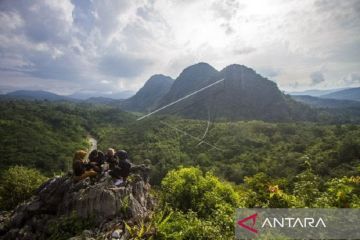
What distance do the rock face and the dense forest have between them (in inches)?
53.9

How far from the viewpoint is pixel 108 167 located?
11.5 meters

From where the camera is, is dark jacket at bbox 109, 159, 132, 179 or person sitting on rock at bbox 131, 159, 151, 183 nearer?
dark jacket at bbox 109, 159, 132, 179

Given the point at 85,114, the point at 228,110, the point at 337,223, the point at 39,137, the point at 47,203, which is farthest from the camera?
the point at 85,114

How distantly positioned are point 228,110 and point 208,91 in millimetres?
31388

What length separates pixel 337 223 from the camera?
6926 mm

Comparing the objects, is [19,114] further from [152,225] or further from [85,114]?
[152,225]

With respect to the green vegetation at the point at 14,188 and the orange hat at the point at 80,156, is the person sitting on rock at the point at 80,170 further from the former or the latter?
the green vegetation at the point at 14,188

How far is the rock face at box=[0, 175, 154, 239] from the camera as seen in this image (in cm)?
941

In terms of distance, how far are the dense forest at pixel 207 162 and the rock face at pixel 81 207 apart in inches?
53.9

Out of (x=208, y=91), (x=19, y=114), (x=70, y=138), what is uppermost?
(x=208, y=91)

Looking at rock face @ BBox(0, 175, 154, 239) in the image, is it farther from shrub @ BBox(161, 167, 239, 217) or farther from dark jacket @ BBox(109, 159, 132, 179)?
shrub @ BBox(161, 167, 239, 217)

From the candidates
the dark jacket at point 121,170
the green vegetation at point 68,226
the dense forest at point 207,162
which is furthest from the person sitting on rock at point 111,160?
the dense forest at point 207,162

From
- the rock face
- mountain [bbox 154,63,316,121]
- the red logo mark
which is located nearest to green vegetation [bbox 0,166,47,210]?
the rock face

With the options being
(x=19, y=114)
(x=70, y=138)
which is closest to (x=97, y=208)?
(x=70, y=138)
